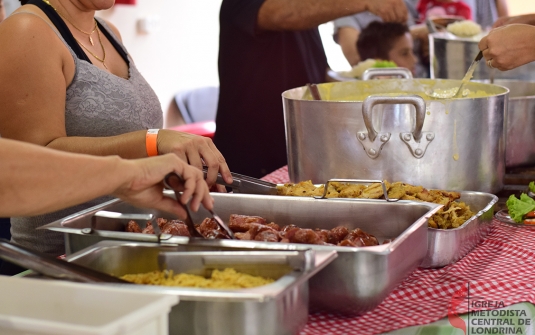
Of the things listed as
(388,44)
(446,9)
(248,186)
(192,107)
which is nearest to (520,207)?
(248,186)

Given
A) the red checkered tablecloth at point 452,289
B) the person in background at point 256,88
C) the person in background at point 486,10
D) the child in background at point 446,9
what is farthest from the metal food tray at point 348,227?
the person in background at point 486,10

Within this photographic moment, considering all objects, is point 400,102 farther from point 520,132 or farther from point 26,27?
point 26,27

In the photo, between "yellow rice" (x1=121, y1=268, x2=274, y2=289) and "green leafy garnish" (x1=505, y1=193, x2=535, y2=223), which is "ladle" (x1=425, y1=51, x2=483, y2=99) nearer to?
"green leafy garnish" (x1=505, y1=193, x2=535, y2=223)

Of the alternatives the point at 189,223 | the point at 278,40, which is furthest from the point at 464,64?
the point at 189,223

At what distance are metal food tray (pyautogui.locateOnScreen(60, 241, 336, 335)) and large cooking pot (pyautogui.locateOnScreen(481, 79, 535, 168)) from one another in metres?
1.26

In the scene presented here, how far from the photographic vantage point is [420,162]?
173cm

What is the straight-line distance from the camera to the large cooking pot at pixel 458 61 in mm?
2824

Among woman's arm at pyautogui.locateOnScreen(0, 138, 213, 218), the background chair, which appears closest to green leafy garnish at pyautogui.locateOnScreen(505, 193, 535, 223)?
woman's arm at pyautogui.locateOnScreen(0, 138, 213, 218)

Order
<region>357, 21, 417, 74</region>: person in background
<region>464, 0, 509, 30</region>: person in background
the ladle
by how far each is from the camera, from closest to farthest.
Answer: the ladle
<region>357, 21, 417, 74</region>: person in background
<region>464, 0, 509, 30</region>: person in background

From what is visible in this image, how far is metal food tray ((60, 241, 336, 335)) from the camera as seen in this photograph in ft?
3.10

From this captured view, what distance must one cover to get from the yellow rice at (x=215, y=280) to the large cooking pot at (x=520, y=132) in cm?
131

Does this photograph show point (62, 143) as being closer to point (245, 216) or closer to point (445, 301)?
point (245, 216)

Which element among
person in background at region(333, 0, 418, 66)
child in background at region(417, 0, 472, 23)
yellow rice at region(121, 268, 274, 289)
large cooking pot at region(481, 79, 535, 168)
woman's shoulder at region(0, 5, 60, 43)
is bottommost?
yellow rice at region(121, 268, 274, 289)

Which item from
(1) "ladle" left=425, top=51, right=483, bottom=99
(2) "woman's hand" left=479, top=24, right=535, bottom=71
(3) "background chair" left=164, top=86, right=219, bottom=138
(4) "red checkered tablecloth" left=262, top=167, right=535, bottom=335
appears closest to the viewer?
(4) "red checkered tablecloth" left=262, top=167, right=535, bottom=335
